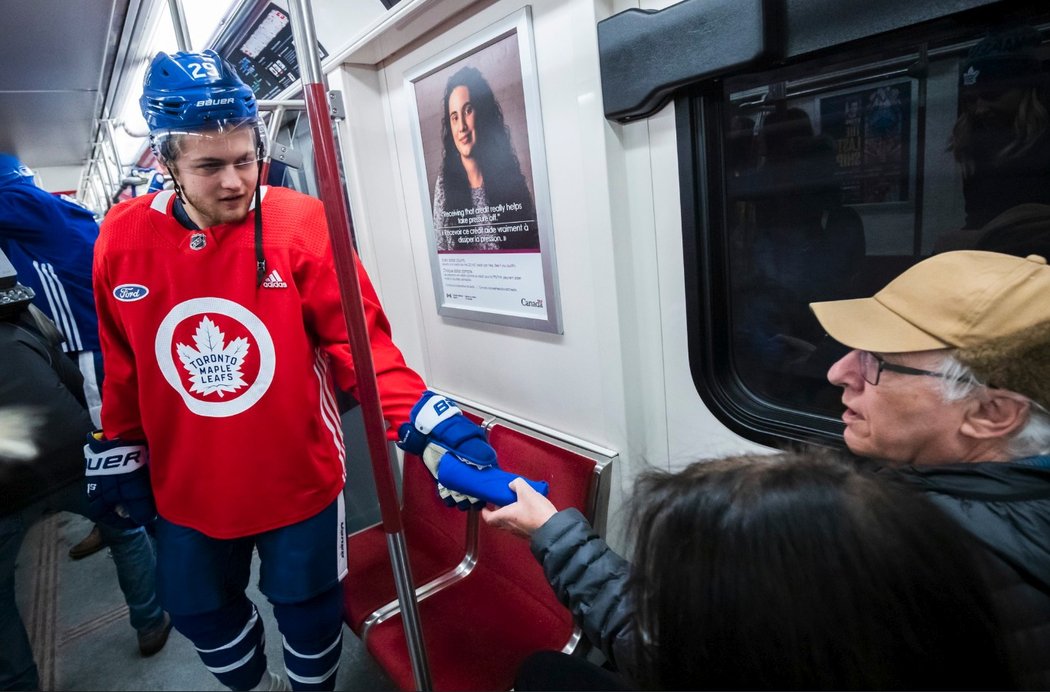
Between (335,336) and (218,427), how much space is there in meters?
0.38

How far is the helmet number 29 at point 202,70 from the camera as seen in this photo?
1.22 meters

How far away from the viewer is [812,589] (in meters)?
0.55

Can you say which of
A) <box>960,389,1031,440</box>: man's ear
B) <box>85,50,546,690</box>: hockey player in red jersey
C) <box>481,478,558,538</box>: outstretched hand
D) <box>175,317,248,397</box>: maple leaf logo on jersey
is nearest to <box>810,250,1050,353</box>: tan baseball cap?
<box>960,389,1031,440</box>: man's ear

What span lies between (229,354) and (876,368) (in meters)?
1.45

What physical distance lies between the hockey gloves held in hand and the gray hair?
735mm

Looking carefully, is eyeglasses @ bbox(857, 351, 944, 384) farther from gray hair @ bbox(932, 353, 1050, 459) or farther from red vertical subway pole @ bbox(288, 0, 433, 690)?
red vertical subway pole @ bbox(288, 0, 433, 690)

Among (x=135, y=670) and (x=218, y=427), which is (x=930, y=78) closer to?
(x=218, y=427)

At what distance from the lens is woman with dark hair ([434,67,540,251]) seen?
5.97ft

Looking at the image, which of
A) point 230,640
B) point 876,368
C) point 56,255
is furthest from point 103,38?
point 876,368

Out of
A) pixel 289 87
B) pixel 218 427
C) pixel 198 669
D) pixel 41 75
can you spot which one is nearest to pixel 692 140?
pixel 218 427

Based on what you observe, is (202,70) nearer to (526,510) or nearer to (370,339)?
(370,339)

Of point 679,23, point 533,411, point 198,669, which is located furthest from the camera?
point 198,669

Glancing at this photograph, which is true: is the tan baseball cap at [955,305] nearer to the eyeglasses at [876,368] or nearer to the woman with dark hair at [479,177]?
the eyeglasses at [876,368]

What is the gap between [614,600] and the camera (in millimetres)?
1037
